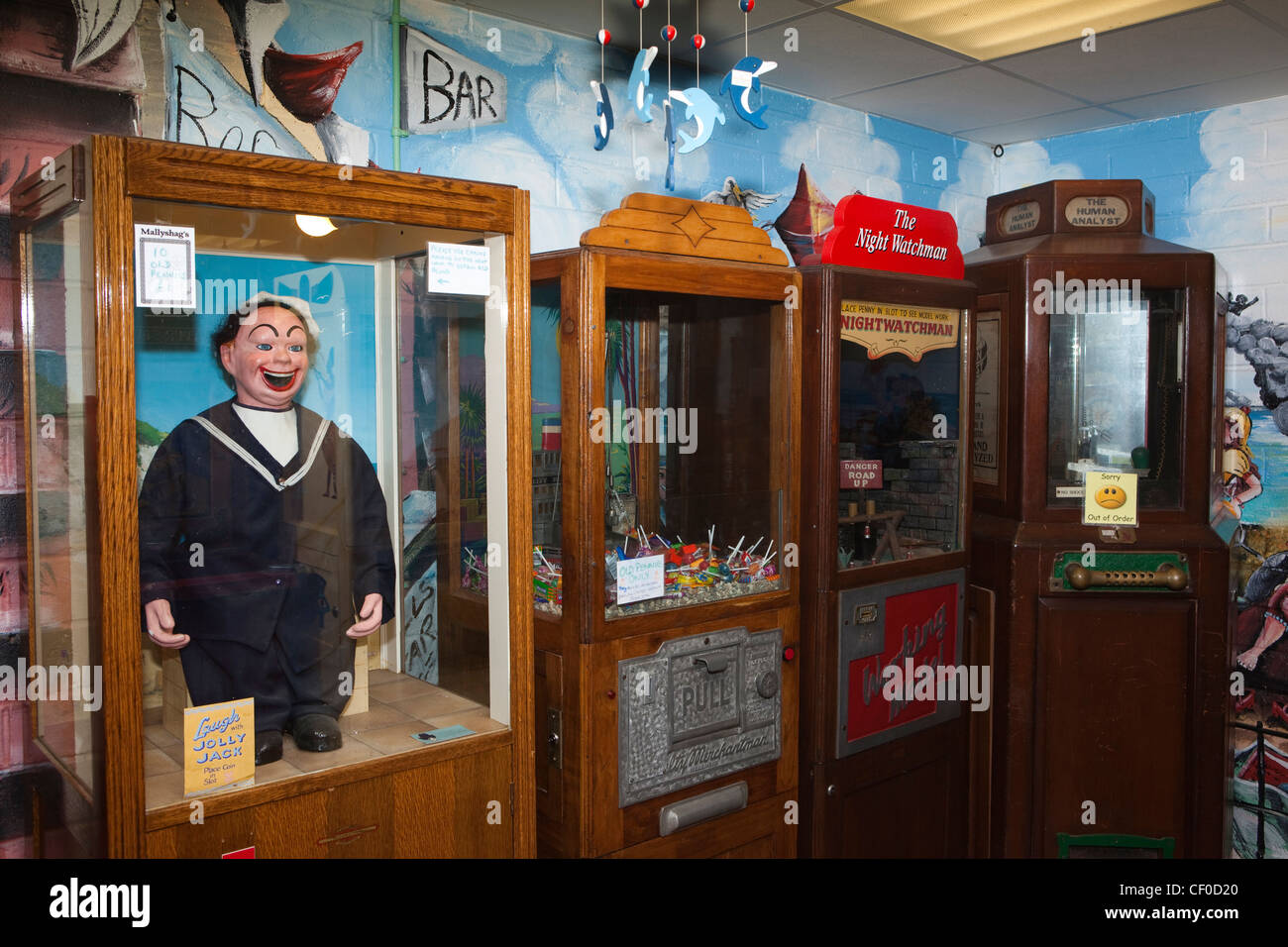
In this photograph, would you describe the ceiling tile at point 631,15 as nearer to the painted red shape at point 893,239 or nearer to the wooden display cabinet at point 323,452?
the painted red shape at point 893,239

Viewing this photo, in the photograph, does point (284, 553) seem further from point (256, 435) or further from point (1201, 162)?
point (1201, 162)

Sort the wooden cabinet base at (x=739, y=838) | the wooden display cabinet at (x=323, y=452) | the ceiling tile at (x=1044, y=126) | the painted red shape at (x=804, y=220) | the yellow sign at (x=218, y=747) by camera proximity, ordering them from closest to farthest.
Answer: the wooden display cabinet at (x=323, y=452)
the yellow sign at (x=218, y=747)
the wooden cabinet base at (x=739, y=838)
the painted red shape at (x=804, y=220)
the ceiling tile at (x=1044, y=126)

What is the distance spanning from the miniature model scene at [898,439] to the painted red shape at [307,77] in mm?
1501

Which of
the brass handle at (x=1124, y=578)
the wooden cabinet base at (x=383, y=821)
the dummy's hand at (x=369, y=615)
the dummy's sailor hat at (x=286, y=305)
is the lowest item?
the wooden cabinet base at (x=383, y=821)

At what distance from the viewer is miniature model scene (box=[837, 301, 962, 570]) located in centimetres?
289

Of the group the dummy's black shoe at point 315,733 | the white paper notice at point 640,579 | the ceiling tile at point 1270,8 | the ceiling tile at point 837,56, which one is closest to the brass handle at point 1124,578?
the white paper notice at point 640,579

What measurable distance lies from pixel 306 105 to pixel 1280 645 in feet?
13.1

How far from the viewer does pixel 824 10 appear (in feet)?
9.97

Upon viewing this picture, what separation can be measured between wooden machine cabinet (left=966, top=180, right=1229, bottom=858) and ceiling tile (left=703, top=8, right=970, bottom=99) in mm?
805

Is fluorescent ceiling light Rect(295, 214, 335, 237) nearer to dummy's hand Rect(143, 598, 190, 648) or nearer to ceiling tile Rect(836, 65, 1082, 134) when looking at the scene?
dummy's hand Rect(143, 598, 190, 648)

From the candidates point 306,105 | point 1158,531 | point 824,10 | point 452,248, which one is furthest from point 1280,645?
point 306,105

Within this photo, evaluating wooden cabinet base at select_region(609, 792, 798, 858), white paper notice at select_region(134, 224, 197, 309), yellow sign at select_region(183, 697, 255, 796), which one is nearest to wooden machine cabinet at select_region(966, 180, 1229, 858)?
wooden cabinet base at select_region(609, 792, 798, 858)

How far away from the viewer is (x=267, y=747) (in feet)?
6.35

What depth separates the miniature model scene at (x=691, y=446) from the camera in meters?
2.63
